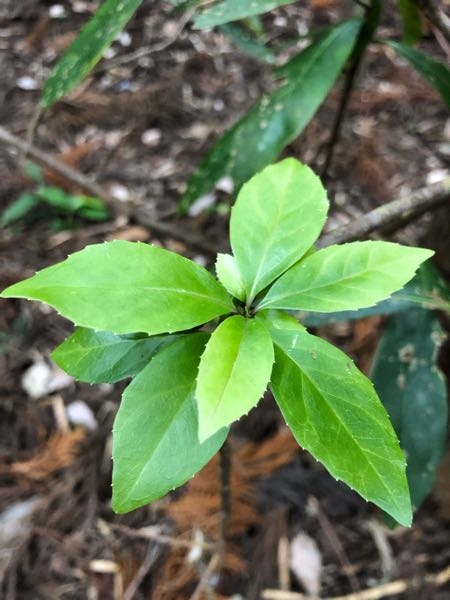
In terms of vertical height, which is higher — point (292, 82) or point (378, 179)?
point (292, 82)

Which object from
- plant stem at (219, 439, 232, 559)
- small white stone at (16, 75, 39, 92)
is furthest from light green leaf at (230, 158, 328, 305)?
small white stone at (16, 75, 39, 92)

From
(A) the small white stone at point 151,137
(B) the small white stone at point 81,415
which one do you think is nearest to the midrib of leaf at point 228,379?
(B) the small white stone at point 81,415

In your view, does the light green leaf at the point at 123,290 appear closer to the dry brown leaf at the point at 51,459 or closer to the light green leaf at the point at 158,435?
the light green leaf at the point at 158,435

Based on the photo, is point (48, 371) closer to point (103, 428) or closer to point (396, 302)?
point (103, 428)

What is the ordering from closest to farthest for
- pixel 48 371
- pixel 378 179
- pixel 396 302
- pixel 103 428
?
pixel 396 302 < pixel 103 428 < pixel 48 371 < pixel 378 179

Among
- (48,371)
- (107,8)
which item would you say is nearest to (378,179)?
(48,371)

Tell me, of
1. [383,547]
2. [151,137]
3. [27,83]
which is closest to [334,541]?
[383,547]
